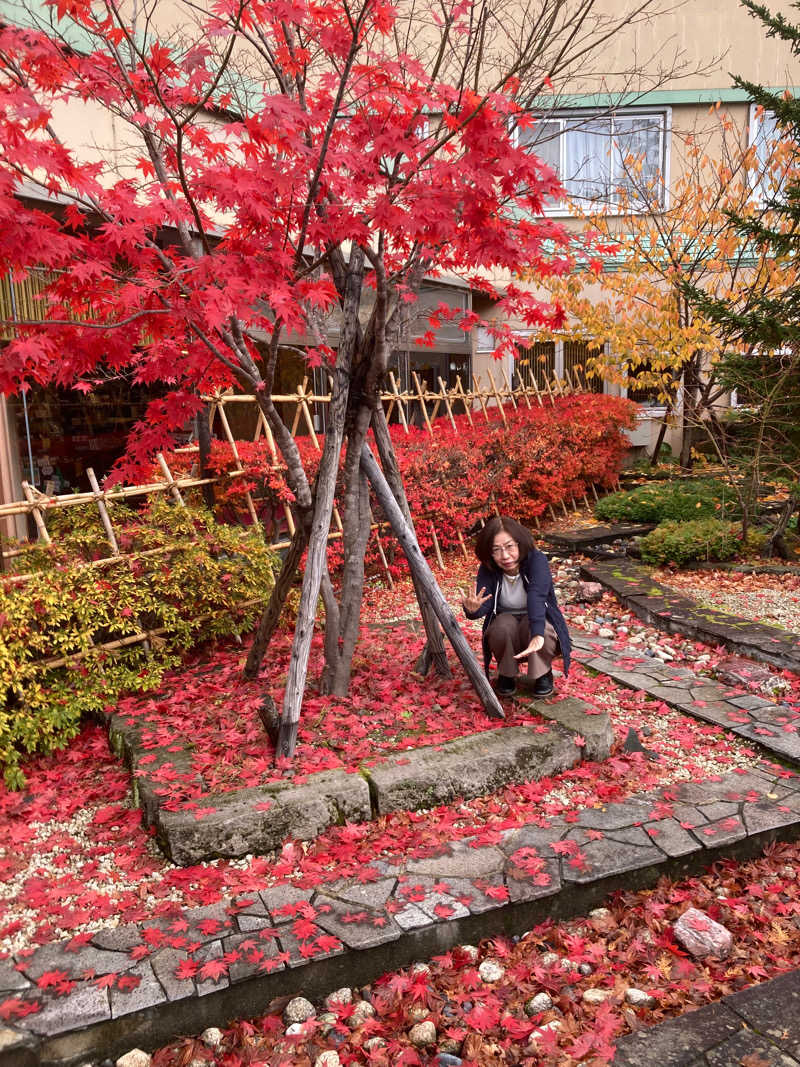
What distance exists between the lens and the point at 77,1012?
270cm

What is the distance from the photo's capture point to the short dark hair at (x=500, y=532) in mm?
4746

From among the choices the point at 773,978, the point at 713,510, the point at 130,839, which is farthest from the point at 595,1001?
the point at 713,510

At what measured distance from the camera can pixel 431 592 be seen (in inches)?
191

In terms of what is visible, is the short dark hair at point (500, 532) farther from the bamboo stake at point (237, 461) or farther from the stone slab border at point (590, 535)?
the stone slab border at point (590, 535)

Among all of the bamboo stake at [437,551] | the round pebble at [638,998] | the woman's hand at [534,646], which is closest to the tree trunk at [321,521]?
the woman's hand at [534,646]

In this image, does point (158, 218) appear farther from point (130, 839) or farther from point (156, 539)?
point (130, 839)

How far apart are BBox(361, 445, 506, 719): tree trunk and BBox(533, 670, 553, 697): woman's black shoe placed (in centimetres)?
30

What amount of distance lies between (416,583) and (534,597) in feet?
2.59

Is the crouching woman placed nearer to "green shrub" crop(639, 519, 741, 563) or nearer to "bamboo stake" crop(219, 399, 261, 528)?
"bamboo stake" crop(219, 399, 261, 528)

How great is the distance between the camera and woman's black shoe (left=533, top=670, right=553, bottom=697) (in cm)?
491

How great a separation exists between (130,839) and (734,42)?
16888 mm

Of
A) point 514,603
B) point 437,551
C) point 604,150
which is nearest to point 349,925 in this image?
point 514,603

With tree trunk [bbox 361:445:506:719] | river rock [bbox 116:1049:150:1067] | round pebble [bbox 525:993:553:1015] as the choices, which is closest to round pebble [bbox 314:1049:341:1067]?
river rock [bbox 116:1049:150:1067]

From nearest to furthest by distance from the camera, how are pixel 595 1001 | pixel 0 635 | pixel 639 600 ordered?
pixel 595 1001
pixel 0 635
pixel 639 600
